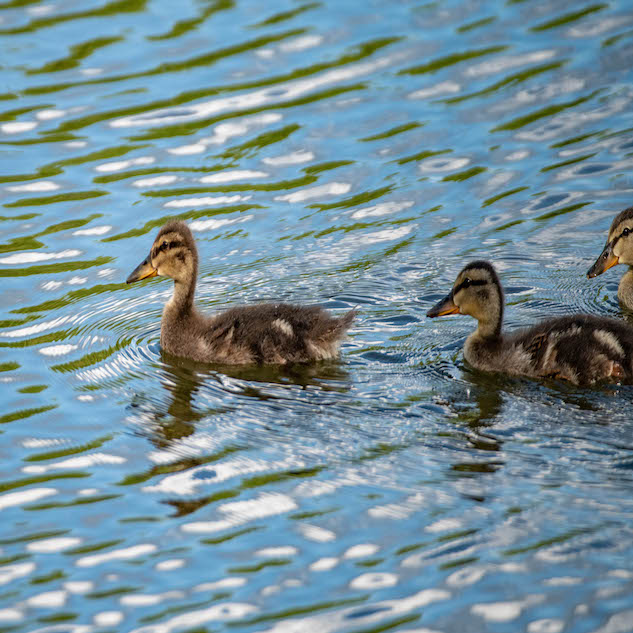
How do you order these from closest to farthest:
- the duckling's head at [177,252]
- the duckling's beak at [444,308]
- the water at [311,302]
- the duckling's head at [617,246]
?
the water at [311,302] → the duckling's beak at [444,308] → the duckling's head at [177,252] → the duckling's head at [617,246]

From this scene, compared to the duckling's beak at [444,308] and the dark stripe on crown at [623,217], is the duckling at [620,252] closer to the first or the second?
the dark stripe on crown at [623,217]

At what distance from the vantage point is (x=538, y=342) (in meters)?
7.09

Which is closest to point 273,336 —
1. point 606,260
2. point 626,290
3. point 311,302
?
point 311,302

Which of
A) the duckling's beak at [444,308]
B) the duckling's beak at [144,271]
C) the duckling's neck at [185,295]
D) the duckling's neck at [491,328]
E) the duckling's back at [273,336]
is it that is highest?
the duckling's beak at [144,271]

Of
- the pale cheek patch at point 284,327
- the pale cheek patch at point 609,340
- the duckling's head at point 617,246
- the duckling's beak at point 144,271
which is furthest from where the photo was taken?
the duckling's head at point 617,246

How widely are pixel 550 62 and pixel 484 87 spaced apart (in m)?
0.96

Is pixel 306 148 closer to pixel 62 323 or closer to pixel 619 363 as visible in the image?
pixel 62 323

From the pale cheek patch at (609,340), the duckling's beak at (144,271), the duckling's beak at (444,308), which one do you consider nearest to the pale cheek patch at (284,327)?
the duckling's beak at (444,308)

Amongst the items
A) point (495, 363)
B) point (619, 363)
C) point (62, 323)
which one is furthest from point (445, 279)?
point (62, 323)

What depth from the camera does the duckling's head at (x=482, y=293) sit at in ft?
24.1

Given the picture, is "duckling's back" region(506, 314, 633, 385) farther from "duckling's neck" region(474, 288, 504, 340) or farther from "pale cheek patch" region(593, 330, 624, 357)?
"duckling's neck" region(474, 288, 504, 340)

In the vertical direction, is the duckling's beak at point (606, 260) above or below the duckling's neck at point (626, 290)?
above

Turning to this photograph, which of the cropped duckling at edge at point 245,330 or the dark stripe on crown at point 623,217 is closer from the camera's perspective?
Result: the cropped duckling at edge at point 245,330

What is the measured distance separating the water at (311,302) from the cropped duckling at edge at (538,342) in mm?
147
